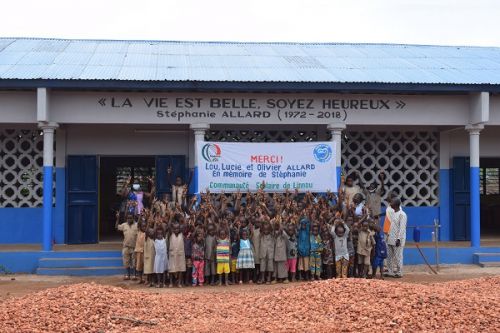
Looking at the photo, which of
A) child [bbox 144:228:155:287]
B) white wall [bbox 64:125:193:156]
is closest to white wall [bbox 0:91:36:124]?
white wall [bbox 64:125:193:156]

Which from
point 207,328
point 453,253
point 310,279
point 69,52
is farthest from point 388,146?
point 207,328

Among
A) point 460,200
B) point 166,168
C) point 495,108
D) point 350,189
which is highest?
point 495,108

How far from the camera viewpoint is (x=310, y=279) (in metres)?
Result: 9.86

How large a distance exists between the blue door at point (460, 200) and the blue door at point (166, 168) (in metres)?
5.97

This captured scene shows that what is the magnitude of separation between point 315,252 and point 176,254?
227cm

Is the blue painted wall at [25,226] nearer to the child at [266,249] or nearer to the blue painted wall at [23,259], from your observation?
the blue painted wall at [23,259]

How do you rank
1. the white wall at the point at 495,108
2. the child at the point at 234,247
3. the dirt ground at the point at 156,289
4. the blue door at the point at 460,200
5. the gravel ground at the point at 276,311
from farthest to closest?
the blue door at the point at 460,200
the white wall at the point at 495,108
the child at the point at 234,247
the dirt ground at the point at 156,289
the gravel ground at the point at 276,311

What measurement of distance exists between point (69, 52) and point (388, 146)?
7407 millimetres

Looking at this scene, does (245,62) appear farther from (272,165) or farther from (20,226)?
(20,226)

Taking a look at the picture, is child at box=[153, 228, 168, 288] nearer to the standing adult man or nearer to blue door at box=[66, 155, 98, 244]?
blue door at box=[66, 155, 98, 244]

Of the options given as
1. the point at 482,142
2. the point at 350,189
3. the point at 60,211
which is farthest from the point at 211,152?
the point at 482,142

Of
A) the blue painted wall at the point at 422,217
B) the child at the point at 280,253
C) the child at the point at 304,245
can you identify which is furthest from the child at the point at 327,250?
the blue painted wall at the point at 422,217

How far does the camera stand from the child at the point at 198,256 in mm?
9344

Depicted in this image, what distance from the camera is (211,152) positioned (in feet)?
35.5
